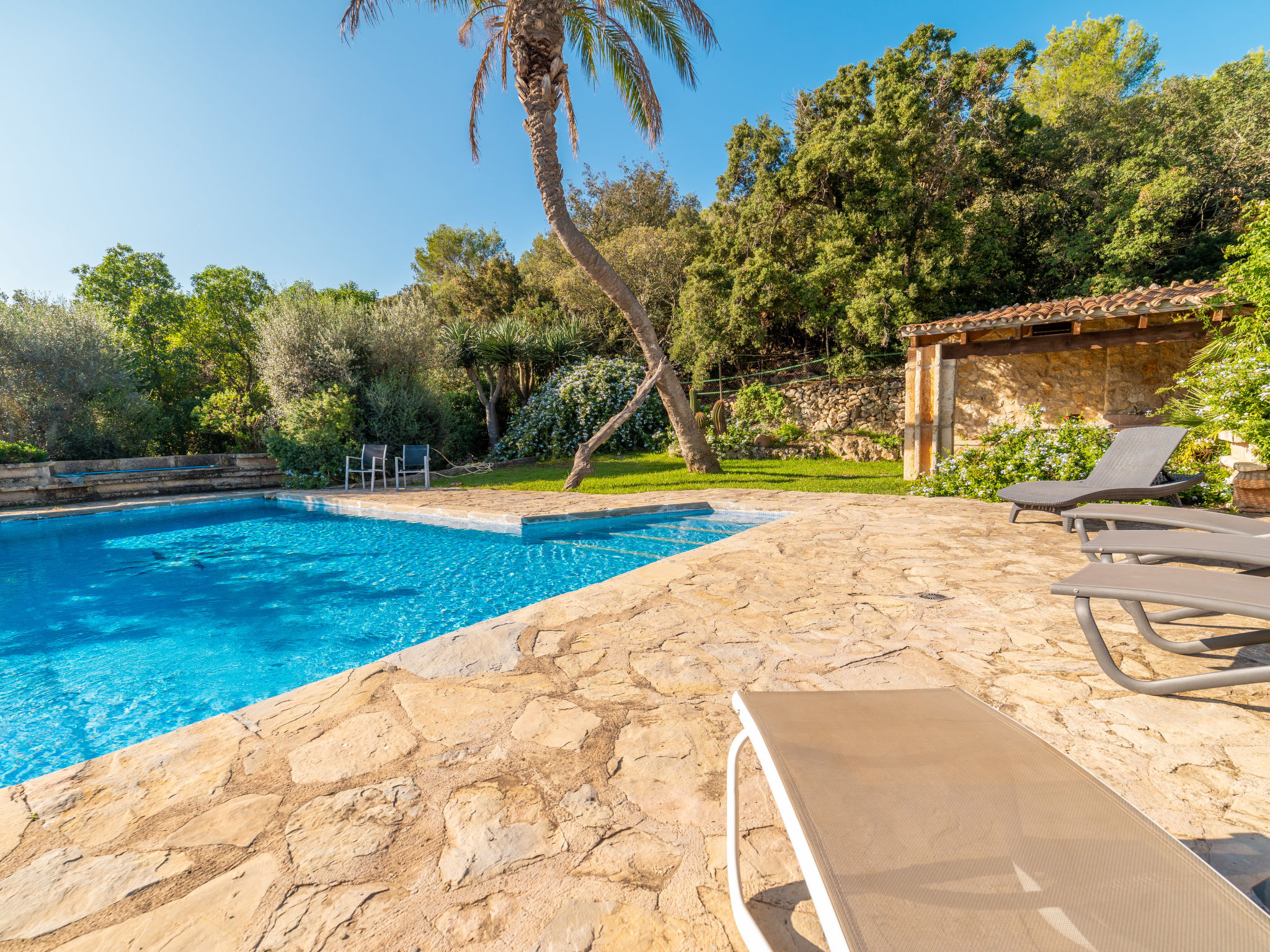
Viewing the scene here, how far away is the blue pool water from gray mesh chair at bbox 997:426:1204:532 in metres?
3.14

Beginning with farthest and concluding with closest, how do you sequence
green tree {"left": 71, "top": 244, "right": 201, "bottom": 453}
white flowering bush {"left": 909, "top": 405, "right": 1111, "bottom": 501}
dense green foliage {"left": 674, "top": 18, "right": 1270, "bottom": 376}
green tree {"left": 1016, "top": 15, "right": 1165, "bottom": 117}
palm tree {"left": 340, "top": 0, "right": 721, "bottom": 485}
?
green tree {"left": 1016, "top": 15, "right": 1165, "bottom": 117} < green tree {"left": 71, "top": 244, "right": 201, "bottom": 453} < dense green foliage {"left": 674, "top": 18, "right": 1270, "bottom": 376} < palm tree {"left": 340, "top": 0, "right": 721, "bottom": 485} < white flowering bush {"left": 909, "top": 405, "right": 1111, "bottom": 501}

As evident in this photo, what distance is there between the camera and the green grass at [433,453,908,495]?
9336 mm

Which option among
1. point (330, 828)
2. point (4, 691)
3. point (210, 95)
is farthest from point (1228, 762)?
point (210, 95)

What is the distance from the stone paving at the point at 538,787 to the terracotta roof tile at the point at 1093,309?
6.72m

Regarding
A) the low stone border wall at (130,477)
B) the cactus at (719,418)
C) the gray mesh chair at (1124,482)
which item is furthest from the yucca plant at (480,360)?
the gray mesh chair at (1124,482)

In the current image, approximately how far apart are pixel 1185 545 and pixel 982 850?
97.3 inches

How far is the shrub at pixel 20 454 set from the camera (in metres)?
9.82

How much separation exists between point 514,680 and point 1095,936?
2126 millimetres

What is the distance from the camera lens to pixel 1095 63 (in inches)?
813

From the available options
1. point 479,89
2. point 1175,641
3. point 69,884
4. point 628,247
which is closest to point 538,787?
point 69,884

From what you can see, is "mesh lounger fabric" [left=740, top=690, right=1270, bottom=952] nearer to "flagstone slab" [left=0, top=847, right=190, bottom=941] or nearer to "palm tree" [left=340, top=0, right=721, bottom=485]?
"flagstone slab" [left=0, top=847, right=190, bottom=941]

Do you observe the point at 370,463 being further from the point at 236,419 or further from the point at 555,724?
the point at 555,724

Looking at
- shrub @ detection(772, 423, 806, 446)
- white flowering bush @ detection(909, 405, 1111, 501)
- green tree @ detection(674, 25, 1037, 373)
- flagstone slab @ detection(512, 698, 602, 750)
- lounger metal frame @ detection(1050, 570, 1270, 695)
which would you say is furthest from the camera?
shrub @ detection(772, 423, 806, 446)

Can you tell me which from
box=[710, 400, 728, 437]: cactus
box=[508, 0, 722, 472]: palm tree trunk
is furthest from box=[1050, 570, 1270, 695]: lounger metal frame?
box=[710, 400, 728, 437]: cactus
